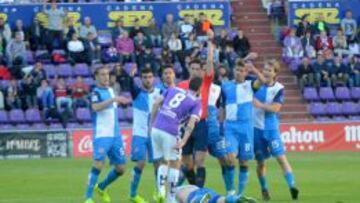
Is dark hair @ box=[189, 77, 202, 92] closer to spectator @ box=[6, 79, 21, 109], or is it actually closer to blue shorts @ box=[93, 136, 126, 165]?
blue shorts @ box=[93, 136, 126, 165]

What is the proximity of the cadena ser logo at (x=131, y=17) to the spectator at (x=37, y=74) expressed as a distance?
4.88 metres

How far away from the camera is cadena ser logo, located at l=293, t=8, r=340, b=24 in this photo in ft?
144

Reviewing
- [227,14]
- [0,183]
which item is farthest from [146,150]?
[227,14]

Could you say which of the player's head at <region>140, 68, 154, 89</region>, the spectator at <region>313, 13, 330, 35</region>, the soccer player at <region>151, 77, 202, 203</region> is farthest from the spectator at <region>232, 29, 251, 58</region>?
the soccer player at <region>151, 77, 202, 203</region>

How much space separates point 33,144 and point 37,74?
3442 mm

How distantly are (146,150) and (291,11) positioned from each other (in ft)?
76.6

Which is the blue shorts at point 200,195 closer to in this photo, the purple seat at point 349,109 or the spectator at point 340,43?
the purple seat at point 349,109

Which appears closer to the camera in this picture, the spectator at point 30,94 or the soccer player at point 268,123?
the soccer player at point 268,123

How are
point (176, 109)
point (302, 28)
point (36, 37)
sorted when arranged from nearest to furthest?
1. point (176, 109)
2. point (36, 37)
3. point (302, 28)

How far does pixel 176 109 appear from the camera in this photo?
18.6m

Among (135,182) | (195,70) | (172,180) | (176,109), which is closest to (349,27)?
(135,182)

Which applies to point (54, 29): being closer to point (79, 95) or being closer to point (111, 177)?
point (79, 95)

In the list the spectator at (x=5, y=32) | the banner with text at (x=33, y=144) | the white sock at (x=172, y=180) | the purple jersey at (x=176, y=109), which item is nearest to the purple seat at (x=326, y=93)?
the banner with text at (x=33, y=144)

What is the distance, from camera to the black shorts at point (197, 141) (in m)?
20.5
